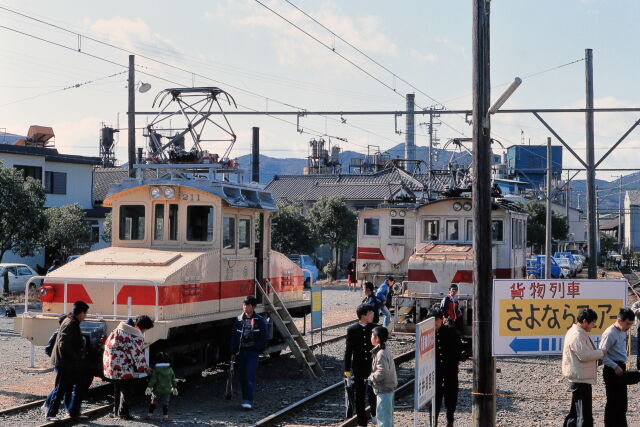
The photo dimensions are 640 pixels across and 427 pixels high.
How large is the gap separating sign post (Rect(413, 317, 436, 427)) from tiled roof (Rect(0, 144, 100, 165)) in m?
35.9

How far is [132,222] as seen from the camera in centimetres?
1418

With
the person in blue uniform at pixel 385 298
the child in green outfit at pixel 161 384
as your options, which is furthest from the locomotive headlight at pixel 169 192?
the person in blue uniform at pixel 385 298

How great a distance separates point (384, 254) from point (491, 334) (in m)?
17.8

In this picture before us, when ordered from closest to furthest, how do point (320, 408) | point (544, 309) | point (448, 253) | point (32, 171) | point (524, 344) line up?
point (524, 344)
point (544, 309)
point (320, 408)
point (448, 253)
point (32, 171)

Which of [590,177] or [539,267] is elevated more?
[590,177]

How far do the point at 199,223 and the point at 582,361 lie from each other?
6.69 metres

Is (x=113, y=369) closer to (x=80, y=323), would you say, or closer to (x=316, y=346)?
(x=80, y=323)

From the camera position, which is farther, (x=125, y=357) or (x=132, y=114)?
(x=132, y=114)

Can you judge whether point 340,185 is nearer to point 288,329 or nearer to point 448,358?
point 288,329

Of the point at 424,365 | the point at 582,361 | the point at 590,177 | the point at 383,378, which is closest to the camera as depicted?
the point at 383,378

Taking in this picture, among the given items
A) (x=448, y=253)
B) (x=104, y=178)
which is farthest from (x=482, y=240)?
(x=104, y=178)

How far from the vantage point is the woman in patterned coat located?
36.8 feet

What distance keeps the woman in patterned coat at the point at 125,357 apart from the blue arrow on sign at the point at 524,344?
16.0 ft

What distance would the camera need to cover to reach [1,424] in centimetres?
1098
